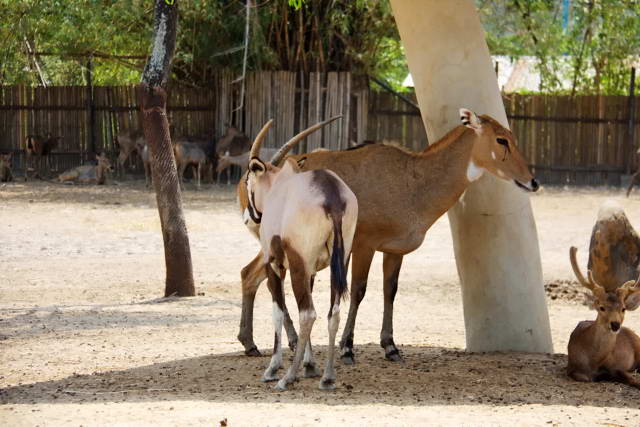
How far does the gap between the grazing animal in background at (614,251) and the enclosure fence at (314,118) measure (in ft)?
47.7

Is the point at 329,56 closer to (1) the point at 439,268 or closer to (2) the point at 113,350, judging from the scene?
(1) the point at 439,268

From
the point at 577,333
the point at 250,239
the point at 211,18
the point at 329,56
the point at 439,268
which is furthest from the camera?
the point at 329,56

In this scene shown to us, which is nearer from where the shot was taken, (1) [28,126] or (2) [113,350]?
(2) [113,350]

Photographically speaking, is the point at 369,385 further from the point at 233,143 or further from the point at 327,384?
the point at 233,143

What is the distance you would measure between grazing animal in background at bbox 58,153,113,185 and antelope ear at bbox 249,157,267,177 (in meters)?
Answer: 19.4

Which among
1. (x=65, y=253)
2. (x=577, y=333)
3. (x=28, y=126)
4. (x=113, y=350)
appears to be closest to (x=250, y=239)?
(x=65, y=253)

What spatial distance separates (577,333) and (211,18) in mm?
18491

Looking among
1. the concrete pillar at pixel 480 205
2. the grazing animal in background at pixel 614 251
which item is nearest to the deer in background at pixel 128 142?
the grazing animal in background at pixel 614 251

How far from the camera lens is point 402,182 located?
29.3 ft

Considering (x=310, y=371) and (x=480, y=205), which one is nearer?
(x=310, y=371)

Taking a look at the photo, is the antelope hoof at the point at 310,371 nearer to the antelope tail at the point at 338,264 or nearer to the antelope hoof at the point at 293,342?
the antelope tail at the point at 338,264

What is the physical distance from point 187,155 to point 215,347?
1777 cm

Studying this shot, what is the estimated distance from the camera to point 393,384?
7.84 metres

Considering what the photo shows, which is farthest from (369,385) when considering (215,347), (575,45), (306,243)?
(575,45)
